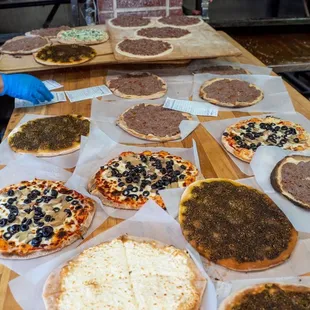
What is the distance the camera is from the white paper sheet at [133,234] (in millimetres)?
1594

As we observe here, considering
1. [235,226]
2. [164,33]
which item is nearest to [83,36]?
[164,33]

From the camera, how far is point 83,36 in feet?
14.1

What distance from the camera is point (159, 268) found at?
1.73m

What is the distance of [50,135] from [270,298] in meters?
1.81

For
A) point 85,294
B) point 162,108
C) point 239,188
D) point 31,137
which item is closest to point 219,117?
point 162,108

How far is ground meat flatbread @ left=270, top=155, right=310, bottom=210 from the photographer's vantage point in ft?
7.04

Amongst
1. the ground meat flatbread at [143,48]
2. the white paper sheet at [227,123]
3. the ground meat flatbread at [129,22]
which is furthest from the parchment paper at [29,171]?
the ground meat flatbread at [129,22]

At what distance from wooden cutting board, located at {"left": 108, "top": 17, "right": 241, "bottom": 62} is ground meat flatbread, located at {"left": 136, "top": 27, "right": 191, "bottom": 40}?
0.07 m

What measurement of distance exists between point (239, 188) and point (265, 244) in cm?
42

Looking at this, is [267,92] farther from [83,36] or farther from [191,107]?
[83,36]

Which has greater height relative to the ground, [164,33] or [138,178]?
[164,33]

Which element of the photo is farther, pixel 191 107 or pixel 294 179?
pixel 191 107

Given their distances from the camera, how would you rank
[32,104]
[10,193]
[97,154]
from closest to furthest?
Result: [10,193] → [97,154] → [32,104]

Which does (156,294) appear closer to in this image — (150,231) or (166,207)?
(150,231)
